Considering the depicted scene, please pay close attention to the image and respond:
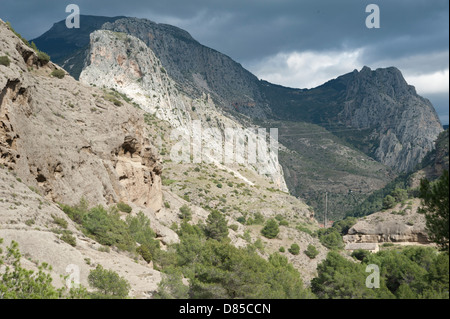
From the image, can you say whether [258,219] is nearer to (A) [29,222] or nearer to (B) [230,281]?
(A) [29,222]

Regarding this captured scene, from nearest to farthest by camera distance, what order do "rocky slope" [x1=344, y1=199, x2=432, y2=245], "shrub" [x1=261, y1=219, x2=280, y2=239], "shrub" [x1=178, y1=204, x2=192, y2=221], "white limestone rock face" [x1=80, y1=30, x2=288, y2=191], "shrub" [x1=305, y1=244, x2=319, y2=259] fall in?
"shrub" [x1=178, y1=204, x2=192, y2=221]
"shrub" [x1=305, y1=244, x2=319, y2=259]
"shrub" [x1=261, y1=219, x2=280, y2=239]
"rocky slope" [x1=344, y1=199, x2=432, y2=245]
"white limestone rock face" [x1=80, y1=30, x2=288, y2=191]

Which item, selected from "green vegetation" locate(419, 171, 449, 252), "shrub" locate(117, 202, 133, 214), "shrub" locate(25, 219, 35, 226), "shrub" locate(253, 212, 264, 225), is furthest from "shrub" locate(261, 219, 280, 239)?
"green vegetation" locate(419, 171, 449, 252)

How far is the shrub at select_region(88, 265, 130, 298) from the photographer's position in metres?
19.0

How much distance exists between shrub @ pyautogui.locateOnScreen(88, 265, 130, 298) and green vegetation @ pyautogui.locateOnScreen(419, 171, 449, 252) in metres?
14.0

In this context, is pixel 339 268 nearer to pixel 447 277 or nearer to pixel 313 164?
pixel 447 277

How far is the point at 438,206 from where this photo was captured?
16.5m

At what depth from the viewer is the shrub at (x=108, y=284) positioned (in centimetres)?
1895

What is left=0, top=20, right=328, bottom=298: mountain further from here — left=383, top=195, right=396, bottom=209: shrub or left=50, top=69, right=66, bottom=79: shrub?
left=383, top=195, right=396, bottom=209: shrub

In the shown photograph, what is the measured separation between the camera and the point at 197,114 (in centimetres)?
14000

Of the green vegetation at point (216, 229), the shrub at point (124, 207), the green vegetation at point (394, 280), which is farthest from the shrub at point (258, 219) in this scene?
the shrub at point (124, 207)

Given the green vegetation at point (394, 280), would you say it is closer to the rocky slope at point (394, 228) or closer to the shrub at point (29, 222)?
the shrub at point (29, 222)

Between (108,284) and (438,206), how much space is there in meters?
14.9

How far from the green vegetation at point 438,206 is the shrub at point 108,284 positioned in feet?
45.9

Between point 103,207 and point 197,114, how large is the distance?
107m
